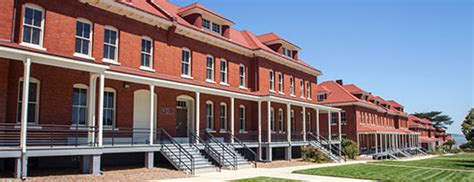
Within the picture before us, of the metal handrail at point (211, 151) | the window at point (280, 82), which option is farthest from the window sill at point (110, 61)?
the window at point (280, 82)

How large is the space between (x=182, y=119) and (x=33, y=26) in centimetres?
945

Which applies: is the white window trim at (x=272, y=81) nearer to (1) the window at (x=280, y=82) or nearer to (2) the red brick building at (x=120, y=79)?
(2) the red brick building at (x=120, y=79)

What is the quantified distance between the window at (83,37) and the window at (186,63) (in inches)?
237

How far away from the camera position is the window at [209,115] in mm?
23922

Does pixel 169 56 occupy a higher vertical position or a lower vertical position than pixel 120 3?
lower

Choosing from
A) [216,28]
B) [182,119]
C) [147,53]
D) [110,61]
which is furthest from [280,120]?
[110,61]

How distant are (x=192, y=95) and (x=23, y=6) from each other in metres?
10.1

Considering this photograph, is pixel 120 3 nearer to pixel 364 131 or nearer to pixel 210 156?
pixel 210 156

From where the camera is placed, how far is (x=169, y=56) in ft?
69.5

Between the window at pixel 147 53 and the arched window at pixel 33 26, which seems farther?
the window at pixel 147 53

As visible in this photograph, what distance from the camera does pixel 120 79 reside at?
16391 mm

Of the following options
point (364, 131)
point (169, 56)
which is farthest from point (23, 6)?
point (364, 131)

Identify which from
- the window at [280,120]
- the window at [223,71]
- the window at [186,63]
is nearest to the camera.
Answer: the window at [186,63]

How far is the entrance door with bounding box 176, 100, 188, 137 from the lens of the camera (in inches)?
865
